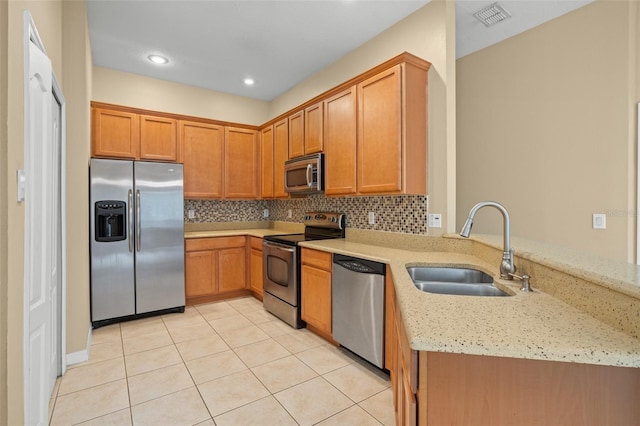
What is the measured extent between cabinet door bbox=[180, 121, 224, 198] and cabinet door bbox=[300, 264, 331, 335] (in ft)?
6.59

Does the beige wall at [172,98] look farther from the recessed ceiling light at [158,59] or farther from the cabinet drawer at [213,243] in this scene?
the cabinet drawer at [213,243]

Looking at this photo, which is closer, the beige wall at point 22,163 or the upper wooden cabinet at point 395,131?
the beige wall at point 22,163

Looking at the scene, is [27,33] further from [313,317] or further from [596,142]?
[596,142]

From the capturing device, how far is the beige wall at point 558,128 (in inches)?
95.8

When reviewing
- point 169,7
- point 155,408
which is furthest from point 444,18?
point 155,408

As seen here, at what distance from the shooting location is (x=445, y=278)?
1.96m

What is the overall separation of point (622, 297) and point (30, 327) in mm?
2266

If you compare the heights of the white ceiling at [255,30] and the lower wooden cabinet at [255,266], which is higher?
the white ceiling at [255,30]

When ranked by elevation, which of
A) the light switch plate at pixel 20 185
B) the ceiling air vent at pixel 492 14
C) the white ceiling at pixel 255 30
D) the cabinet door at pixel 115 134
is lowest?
the light switch plate at pixel 20 185

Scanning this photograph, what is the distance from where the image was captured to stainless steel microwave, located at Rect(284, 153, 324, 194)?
3283mm

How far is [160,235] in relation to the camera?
347 centimetres

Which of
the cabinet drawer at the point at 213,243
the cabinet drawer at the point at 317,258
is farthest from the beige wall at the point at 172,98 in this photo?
the cabinet drawer at the point at 317,258

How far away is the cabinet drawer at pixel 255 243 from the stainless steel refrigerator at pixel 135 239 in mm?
907

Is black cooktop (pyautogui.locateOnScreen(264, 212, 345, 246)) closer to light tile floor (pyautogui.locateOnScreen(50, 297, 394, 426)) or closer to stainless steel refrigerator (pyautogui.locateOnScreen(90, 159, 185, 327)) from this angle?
light tile floor (pyautogui.locateOnScreen(50, 297, 394, 426))
